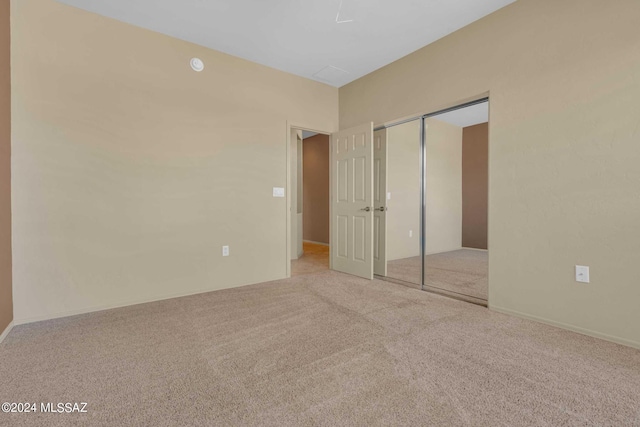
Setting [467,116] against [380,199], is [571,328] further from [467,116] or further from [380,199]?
[467,116]

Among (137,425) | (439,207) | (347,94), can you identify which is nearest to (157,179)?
(137,425)

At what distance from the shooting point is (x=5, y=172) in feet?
7.28

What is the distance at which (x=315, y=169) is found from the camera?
735 centimetres

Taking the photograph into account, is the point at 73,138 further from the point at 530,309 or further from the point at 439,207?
the point at 439,207

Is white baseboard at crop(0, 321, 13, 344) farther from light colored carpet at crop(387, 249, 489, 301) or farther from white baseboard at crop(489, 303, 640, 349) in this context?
white baseboard at crop(489, 303, 640, 349)

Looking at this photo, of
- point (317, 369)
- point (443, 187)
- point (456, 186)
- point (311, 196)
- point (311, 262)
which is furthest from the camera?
point (311, 196)

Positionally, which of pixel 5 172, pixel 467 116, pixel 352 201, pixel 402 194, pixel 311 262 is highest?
pixel 467 116

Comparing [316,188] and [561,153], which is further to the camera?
[316,188]

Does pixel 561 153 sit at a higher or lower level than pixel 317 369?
higher

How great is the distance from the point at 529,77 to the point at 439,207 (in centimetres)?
319

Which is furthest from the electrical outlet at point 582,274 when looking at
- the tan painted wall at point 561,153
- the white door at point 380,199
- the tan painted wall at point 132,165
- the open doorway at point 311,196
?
the open doorway at point 311,196

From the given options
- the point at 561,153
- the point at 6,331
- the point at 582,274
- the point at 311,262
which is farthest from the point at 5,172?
the point at 582,274

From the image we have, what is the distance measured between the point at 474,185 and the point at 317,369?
4910 millimetres

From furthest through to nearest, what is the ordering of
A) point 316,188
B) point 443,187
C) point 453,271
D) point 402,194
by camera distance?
point 316,188 < point 443,187 < point 402,194 < point 453,271
